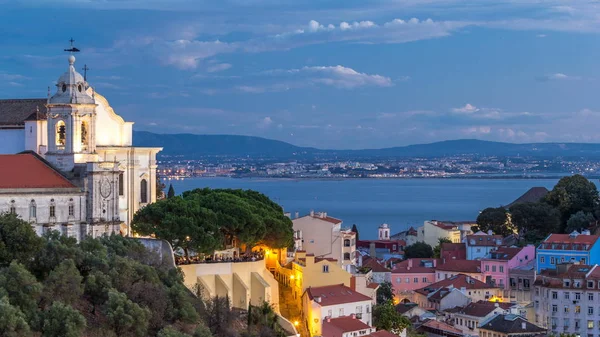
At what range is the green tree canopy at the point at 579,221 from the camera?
65.4m

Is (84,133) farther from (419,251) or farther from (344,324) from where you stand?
(419,251)

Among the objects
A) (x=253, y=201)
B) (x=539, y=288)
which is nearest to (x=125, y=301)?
(x=253, y=201)

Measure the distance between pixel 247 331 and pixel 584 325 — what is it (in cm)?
2065

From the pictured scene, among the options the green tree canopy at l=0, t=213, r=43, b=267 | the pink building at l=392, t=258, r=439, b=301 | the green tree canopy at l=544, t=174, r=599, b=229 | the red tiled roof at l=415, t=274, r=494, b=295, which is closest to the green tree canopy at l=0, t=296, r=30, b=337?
the green tree canopy at l=0, t=213, r=43, b=267

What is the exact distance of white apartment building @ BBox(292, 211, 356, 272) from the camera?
173 ft

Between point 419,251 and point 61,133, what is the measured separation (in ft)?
114

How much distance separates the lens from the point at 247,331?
35.9 metres

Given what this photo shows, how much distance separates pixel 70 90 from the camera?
1618 inches

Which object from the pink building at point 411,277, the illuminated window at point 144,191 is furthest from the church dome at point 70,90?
the pink building at point 411,277

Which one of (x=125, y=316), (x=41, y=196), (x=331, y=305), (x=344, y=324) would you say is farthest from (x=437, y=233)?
(x=125, y=316)

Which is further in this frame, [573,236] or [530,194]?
[530,194]

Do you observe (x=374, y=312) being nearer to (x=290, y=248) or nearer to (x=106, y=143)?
(x=290, y=248)

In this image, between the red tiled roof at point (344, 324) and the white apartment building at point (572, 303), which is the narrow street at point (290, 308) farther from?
the white apartment building at point (572, 303)

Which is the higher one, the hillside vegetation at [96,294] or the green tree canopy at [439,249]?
the hillside vegetation at [96,294]
